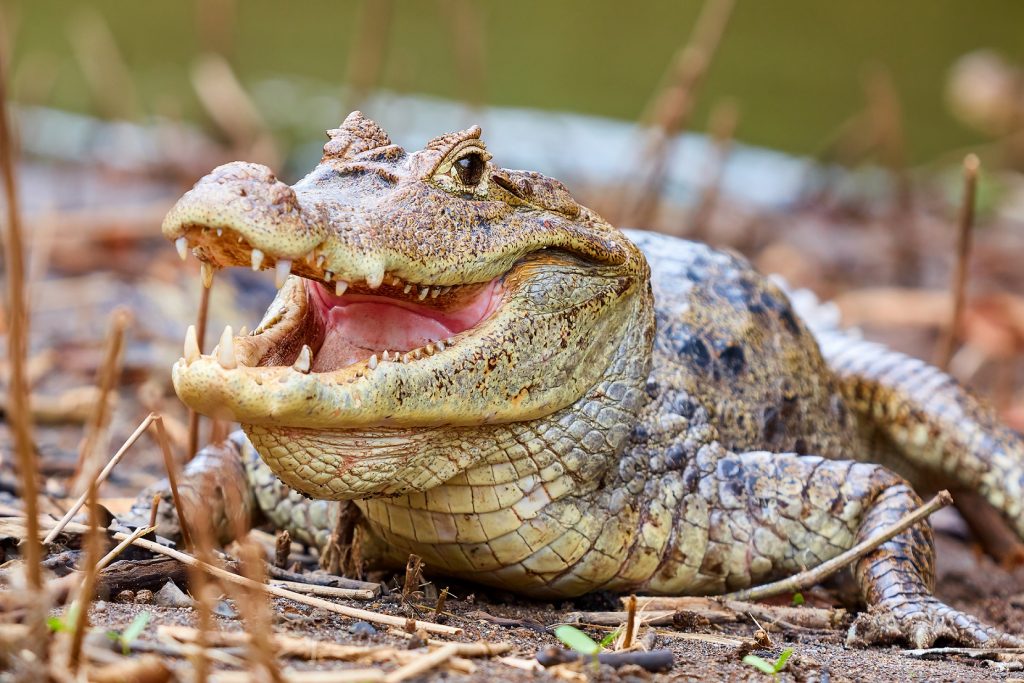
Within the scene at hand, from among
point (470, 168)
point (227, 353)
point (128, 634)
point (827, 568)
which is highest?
point (470, 168)

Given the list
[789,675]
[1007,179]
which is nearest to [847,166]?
[1007,179]

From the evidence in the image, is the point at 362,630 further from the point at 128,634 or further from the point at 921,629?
the point at 921,629

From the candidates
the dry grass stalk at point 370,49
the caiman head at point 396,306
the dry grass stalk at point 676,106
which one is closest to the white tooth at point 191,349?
the caiman head at point 396,306

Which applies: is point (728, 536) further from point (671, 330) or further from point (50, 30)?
point (50, 30)

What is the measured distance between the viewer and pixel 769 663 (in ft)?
9.05

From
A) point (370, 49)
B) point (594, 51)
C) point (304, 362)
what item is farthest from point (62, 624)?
point (594, 51)

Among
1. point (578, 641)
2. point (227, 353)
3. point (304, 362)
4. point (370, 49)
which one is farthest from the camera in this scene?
point (370, 49)

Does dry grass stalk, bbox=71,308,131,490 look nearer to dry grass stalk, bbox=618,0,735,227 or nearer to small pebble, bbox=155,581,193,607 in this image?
small pebble, bbox=155,581,193,607

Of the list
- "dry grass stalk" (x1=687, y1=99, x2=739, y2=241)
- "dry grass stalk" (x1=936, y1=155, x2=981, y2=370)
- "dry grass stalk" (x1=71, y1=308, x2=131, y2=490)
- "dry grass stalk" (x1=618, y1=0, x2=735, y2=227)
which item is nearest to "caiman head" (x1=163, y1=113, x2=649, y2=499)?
"dry grass stalk" (x1=71, y1=308, x2=131, y2=490)

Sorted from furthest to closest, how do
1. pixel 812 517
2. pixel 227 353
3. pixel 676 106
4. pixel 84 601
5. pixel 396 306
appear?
pixel 676 106
pixel 812 517
pixel 396 306
pixel 227 353
pixel 84 601

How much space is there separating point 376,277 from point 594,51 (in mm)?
17798

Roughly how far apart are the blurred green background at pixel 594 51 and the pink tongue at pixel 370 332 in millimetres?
9284

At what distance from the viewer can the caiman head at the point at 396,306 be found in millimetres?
2588

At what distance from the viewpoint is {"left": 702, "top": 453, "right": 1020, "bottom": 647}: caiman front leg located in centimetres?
351
